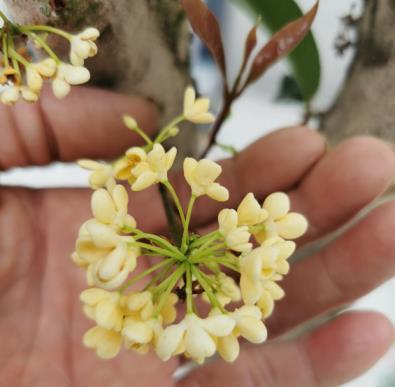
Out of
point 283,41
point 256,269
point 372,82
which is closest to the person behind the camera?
point 256,269

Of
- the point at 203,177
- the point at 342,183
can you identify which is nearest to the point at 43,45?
the point at 203,177

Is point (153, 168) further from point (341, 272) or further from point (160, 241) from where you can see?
point (341, 272)

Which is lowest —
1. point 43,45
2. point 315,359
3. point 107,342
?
point 315,359

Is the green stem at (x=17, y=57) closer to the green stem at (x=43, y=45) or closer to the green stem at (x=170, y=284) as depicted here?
the green stem at (x=43, y=45)

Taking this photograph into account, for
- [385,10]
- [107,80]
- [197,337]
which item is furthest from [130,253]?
[385,10]

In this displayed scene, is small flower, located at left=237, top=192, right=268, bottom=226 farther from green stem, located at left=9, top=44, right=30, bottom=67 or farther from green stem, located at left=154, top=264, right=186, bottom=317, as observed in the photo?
green stem, located at left=9, top=44, right=30, bottom=67

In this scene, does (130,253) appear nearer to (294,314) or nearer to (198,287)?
(198,287)

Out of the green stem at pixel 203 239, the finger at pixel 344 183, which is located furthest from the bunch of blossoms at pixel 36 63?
the finger at pixel 344 183
